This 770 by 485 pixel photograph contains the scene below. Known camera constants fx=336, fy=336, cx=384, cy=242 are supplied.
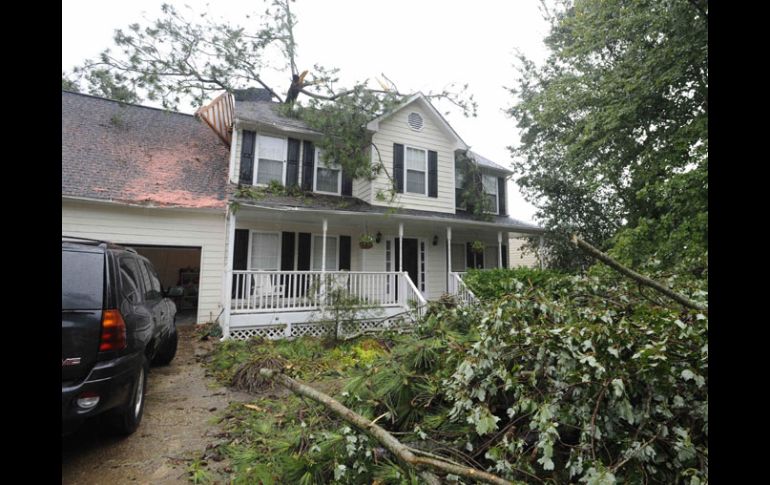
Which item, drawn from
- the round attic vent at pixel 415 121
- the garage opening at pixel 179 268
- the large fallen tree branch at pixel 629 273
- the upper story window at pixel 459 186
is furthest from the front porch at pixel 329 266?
the garage opening at pixel 179 268

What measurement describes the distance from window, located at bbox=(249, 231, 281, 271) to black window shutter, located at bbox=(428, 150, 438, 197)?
5445 millimetres

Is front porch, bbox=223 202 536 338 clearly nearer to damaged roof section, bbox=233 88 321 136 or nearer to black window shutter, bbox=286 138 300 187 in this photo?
→ black window shutter, bbox=286 138 300 187

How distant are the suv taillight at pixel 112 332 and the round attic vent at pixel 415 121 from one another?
10.7 metres

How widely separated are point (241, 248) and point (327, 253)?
2565 millimetres

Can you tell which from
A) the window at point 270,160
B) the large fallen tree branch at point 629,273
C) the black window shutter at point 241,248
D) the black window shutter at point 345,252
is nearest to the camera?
the large fallen tree branch at point 629,273

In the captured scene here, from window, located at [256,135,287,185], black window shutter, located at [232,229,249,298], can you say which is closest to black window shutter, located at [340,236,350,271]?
window, located at [256,135,287,185]

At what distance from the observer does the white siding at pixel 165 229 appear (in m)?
8.94

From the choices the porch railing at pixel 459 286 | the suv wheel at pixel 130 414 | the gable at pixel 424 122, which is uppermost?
the gable at pixel 424 122

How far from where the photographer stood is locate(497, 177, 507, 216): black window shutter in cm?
1351

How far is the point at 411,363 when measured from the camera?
3.16 meters

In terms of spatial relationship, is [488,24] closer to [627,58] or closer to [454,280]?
[627,58]

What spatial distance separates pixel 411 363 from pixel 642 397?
175 centimetres

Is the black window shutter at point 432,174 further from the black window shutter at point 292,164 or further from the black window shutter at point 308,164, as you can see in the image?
the black window shutter at point 292,164
